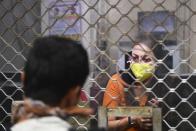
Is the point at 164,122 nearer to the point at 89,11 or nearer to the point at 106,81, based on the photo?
the point at 106,81

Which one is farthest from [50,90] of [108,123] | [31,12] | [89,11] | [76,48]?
[31,12]

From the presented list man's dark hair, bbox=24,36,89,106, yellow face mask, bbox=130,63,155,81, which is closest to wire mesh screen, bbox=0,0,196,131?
yellow face mask, bbox=130,63,155,81

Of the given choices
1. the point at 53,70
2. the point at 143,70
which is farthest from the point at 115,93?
the point at 53,70

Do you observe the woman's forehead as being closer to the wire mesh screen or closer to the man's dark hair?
the wire mesh screen

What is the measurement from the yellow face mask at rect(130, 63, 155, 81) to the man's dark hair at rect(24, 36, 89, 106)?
100 centimetres

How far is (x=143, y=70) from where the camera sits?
2.24 metres

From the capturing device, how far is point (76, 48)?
1.28 m

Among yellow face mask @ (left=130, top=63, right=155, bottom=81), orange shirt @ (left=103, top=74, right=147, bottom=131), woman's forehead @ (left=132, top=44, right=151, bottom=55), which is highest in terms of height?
woman's forehead @ (left=132, top=44, right=151, bottom=55)

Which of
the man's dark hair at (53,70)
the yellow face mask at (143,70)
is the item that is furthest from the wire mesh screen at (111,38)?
the man's dark hair at (53,70)

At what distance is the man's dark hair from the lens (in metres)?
1.23

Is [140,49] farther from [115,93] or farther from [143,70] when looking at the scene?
[115,93]

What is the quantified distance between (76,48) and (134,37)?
1.04 meters

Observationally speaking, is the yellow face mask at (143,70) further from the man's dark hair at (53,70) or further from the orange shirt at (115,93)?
the man's dark hair at (53,70)

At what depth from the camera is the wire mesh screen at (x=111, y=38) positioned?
223 cm
